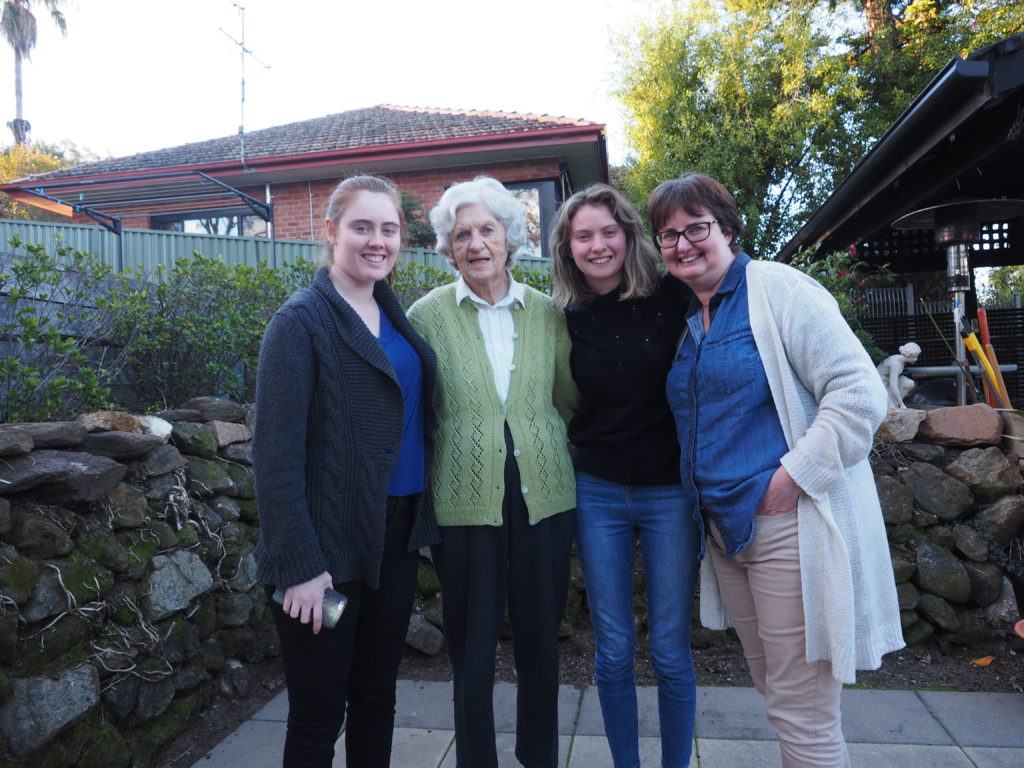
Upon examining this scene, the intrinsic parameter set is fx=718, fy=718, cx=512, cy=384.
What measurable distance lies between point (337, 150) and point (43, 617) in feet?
31.3

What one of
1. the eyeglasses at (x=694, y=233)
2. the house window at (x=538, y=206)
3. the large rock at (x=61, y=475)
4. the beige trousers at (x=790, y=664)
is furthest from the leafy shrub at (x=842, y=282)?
the house window at (x=538, y=206)

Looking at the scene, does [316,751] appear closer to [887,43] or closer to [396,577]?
[396,577]

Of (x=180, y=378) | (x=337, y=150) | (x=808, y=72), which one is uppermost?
(x=808, y=72)

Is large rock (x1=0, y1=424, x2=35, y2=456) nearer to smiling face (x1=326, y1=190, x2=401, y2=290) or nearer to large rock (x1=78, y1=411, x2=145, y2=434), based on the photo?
large rock (x1=78, y1=411, x2=145, y2=434)

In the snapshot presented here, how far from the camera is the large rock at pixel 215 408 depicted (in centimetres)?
347

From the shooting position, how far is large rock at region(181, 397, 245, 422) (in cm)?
347

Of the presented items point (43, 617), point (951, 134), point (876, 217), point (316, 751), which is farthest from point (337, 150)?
point (316, 751)

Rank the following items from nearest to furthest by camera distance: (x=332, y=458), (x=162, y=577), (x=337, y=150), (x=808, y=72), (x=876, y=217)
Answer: (x=332, y=458)
(x=162, y=577)
(x=876, y=217)
(x=337, y=150)
(x=808, y=72)

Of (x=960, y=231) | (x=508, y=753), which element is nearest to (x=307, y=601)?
(x=508, y=753)

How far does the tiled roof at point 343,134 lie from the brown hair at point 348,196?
28.9 feet

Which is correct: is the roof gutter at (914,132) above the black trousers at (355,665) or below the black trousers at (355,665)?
→ above

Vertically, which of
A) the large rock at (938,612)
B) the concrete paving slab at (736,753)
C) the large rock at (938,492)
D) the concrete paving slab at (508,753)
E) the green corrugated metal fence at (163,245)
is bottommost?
the concrete paving slab at (508,753)

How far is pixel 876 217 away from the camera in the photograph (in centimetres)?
648

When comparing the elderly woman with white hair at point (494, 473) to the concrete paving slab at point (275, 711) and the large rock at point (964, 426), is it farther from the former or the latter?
the large rock at point (964, 426)
